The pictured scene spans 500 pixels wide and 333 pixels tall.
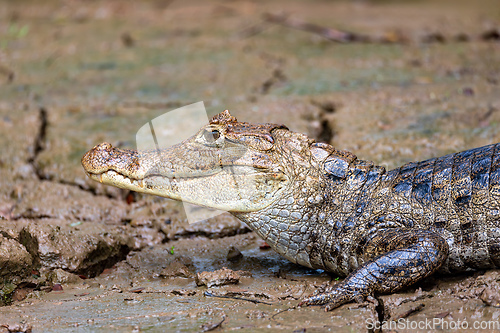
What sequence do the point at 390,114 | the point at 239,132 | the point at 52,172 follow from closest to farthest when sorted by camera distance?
the point at 239,132, the point at 52,172, the point at 390,114

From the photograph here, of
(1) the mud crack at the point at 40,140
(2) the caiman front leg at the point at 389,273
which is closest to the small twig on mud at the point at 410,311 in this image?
(2) the caiman front leg at the point at 389,273

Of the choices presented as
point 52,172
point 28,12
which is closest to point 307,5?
point 28,12

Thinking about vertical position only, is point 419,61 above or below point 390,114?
above

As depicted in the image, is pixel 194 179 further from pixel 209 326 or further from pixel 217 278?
pixel 209 326

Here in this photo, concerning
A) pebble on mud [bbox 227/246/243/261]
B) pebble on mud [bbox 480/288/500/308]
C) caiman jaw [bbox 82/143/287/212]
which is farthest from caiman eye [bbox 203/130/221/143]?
pebble on mud [bbox 480/288/500/308]

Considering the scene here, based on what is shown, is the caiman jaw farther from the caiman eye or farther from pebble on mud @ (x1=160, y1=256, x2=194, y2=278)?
pebble on mud @ (x1=160, y1=256, x2=194, y2=278)

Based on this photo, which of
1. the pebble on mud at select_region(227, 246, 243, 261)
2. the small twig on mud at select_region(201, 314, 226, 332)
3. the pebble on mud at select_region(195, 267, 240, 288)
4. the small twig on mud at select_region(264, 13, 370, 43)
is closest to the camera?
the small twig on mud at select_region(201, 314, 226, 332)

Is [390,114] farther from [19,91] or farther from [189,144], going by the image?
[19,91]

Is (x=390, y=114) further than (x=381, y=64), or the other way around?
(x=381, y=64)
